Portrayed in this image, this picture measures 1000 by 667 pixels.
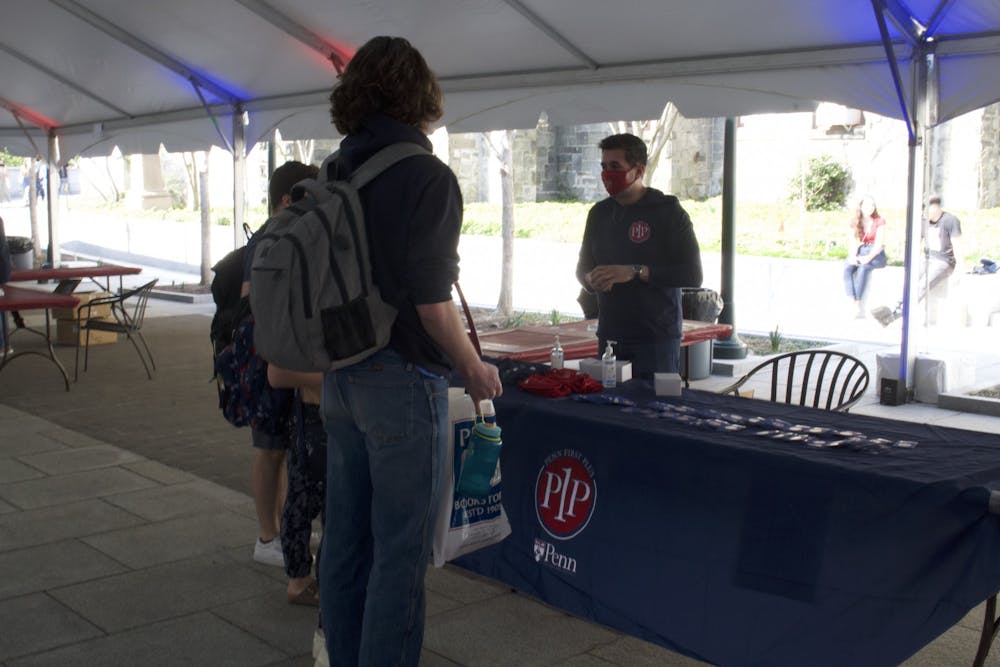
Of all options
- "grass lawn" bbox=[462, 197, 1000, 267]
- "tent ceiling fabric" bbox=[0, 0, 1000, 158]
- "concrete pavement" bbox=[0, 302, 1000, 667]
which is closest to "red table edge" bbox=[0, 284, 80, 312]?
"concrete pavement" bbox=[0, 302, 1000, 667]

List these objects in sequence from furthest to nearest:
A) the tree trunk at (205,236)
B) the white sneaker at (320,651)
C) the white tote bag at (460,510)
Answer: the tree trunk at (205,236) → the white sneaker at (320,651) → the white tote bag at (460,510)

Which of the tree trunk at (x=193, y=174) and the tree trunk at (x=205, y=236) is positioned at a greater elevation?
the tree trunk at (x=193, y=174)

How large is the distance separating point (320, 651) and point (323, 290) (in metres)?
1.19

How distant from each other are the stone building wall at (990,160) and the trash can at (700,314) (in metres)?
14.7

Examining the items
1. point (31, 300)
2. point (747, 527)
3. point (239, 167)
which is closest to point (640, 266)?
point (747, 527)

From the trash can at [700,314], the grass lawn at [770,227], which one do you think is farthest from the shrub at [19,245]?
the trash can at [700,314]

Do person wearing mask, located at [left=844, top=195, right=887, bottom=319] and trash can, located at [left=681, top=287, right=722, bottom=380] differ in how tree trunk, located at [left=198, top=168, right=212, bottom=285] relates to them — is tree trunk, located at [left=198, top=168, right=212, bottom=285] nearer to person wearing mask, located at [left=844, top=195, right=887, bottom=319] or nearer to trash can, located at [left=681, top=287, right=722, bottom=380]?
person wearing mask, located at [left=844, top=195, right=887, bottom=319]

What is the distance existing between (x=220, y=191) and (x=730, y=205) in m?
26.1

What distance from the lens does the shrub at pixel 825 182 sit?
80.3 feet

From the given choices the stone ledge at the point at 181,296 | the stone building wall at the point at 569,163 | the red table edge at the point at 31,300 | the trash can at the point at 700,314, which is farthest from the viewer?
the stone building wall at the point at 569,163

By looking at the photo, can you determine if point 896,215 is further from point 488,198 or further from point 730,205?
point 730,205

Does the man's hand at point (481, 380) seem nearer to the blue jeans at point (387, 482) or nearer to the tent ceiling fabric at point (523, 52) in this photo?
the blue jeans at point (387, 482)

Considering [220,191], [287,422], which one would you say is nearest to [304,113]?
[287,422]

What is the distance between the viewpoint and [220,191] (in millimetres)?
32531
